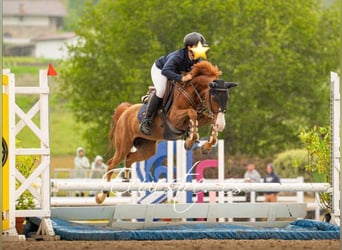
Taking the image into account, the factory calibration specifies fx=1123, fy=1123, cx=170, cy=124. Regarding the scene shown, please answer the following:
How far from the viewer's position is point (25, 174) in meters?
11.4

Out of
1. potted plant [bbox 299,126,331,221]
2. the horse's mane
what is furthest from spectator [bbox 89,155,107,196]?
the horse's mane

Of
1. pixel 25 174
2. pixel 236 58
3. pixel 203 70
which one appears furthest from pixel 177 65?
pixel 236 58

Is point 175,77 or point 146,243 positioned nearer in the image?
point 146,243

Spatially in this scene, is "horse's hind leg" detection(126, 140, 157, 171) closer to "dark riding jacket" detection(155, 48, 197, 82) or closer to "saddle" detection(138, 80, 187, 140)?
"saddle" detection(138, 80, 187, 140)

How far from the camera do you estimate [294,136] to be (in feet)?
90.9

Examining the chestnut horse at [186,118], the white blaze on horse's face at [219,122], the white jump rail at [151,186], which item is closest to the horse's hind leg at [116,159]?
the chestnut horse at [186,118]

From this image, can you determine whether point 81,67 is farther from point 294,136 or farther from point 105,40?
point 294,136

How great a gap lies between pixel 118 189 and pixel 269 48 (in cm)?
1627

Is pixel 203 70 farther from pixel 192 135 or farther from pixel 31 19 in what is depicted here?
pixel 31 19

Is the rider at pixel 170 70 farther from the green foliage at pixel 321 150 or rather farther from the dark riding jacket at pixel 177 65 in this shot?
the green foliage at pixel 321 150

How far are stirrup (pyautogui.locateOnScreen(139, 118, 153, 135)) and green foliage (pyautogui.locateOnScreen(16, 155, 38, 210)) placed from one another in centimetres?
121

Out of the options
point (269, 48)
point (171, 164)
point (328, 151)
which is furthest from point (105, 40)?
point (328, 151)

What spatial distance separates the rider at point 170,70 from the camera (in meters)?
10.5

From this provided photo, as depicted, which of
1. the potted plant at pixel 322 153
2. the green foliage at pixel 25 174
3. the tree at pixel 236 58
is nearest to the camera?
the green foliage at pixel 25 174
